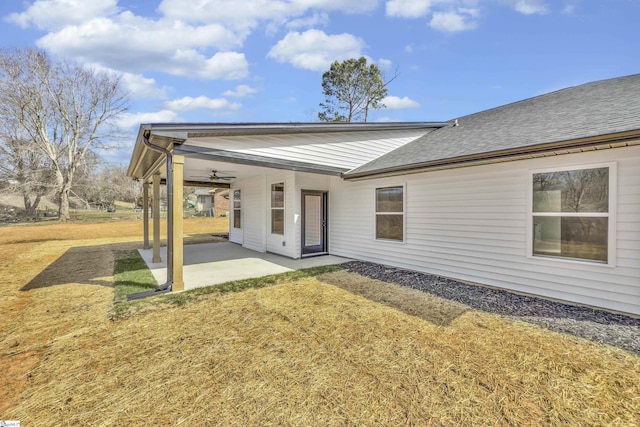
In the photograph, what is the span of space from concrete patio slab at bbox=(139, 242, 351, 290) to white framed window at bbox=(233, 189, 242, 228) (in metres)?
A: 2.29

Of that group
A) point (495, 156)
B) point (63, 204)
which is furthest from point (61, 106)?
point (495, 156)

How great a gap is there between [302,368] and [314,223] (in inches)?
255

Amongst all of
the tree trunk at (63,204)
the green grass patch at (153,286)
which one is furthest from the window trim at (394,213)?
the tree trunk at (63,204)

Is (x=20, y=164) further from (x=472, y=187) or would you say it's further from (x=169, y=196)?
(x=472, y=187)

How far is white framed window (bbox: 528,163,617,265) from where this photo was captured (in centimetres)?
424

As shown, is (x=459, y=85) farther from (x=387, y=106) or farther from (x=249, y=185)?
(x=249, y=185)

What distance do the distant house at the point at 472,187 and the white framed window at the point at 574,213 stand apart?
0.05ft

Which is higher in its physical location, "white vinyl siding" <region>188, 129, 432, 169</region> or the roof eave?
"white vinyl siding" <region>188, 129, 432, 169</region>

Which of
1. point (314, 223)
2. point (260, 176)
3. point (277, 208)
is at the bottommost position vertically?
point (314, 223)

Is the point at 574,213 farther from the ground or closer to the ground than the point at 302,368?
farther from the ground

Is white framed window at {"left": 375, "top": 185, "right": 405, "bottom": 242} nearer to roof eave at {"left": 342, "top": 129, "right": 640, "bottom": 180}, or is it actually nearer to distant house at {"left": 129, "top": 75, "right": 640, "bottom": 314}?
distant house at {"left": 129, "top": 75, "right": 640, "bottom": 314}

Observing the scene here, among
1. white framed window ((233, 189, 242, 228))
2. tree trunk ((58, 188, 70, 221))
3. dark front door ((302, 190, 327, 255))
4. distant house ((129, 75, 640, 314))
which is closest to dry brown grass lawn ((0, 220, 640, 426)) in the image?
distant house ((129, 75, 640, 314))

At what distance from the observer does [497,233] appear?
541cm

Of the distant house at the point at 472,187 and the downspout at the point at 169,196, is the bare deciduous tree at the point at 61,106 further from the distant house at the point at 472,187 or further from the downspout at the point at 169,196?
the downspout at the point at 169,196
